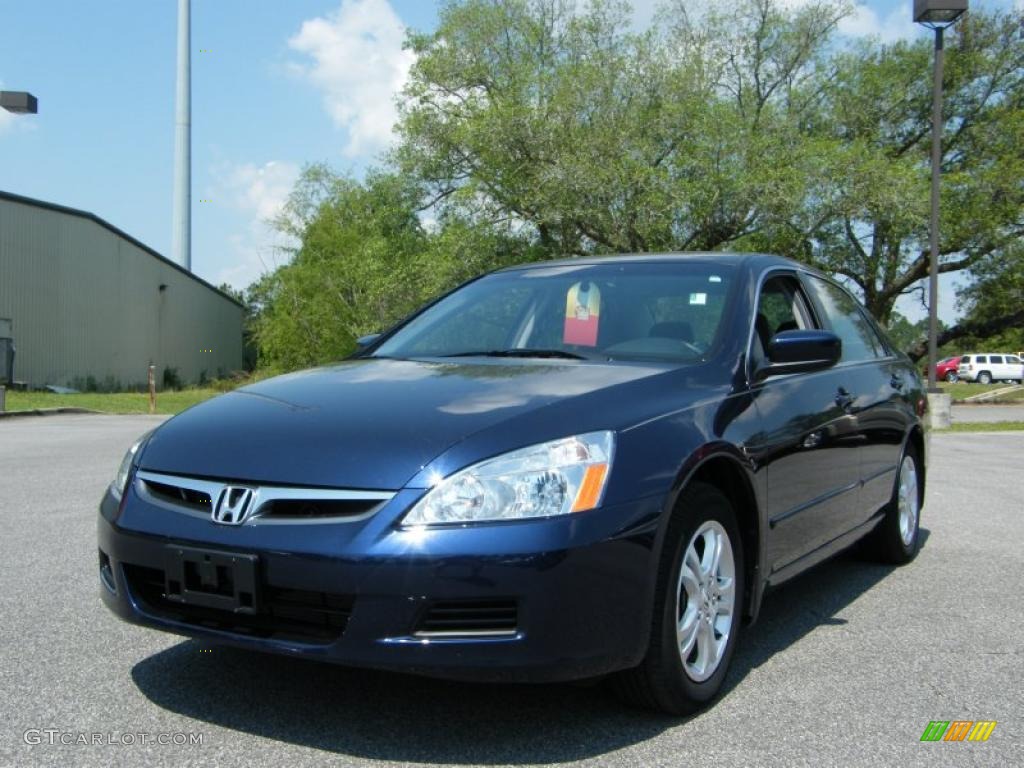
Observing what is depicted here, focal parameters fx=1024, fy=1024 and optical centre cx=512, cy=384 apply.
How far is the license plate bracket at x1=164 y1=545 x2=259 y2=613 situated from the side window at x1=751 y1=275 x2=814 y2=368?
80.8 inches

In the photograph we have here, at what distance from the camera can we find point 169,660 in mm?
3646

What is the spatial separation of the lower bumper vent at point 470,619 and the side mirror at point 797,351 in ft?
5.18

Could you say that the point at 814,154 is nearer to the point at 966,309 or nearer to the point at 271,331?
the point at 966,309

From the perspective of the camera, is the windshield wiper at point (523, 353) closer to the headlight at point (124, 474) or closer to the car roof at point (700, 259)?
the car roof at point (700, 259)

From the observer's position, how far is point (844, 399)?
455 centimetres

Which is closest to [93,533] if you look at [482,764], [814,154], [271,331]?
[482,764]

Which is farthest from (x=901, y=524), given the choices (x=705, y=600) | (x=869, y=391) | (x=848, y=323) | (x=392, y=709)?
(x=392, y=709)

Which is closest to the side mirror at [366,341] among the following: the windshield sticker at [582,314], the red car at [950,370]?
the windshield sticker at [582,314]

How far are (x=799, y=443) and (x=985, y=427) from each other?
17849 mm

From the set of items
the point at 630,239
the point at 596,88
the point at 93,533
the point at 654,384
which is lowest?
the point at 93,533

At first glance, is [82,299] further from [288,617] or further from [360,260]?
[288,617]

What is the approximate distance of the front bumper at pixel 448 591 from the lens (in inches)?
105

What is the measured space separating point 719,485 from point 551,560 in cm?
100

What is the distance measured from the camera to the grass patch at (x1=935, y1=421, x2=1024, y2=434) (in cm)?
1891
